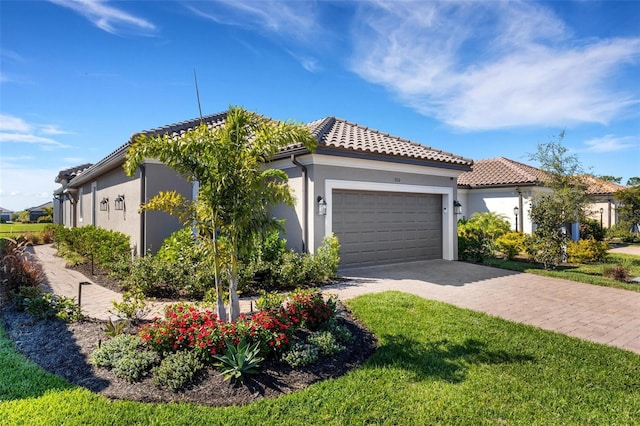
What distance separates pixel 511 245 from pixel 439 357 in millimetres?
11345

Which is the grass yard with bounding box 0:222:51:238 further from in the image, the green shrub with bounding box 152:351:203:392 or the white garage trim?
the green shrub with bounding box 152:351:203:392

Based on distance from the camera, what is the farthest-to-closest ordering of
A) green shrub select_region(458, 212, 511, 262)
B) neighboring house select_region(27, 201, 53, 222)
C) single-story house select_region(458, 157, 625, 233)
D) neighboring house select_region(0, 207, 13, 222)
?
neighboring house select_region(27, 201, 53, 222) < neighboring house select_region(0, 207, 13, 222) < single-story house select_region(458, 157, 625, 233) < green shrub select_region(458, 212, 511, 262)

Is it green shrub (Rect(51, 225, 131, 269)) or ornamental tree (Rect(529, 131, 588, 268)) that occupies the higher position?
ornamental tree (Rect(529, 131, 588, 268))

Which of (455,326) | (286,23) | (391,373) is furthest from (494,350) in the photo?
(286,23)

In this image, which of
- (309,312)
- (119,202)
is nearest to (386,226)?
(309,312)

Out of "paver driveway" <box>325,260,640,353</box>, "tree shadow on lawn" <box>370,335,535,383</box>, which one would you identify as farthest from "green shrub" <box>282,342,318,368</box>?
"paver driveway" <box>325,260,640,353</box>

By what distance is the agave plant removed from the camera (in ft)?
13.1

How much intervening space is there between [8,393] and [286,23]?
340 inches

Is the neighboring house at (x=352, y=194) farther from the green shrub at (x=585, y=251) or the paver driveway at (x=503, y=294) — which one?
the green shrub at (x=585, y=251)

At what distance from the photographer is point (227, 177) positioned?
473 cm

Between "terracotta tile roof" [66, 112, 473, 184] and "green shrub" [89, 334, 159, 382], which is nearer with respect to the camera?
"green shrub" [89, 334, 159, 382]

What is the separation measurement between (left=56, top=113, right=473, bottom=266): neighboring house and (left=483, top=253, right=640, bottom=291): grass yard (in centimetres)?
208

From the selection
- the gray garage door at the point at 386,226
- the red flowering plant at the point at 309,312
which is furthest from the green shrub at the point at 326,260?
the red flowering plant at the point at 309,312

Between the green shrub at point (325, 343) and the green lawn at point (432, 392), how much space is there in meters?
0.42
